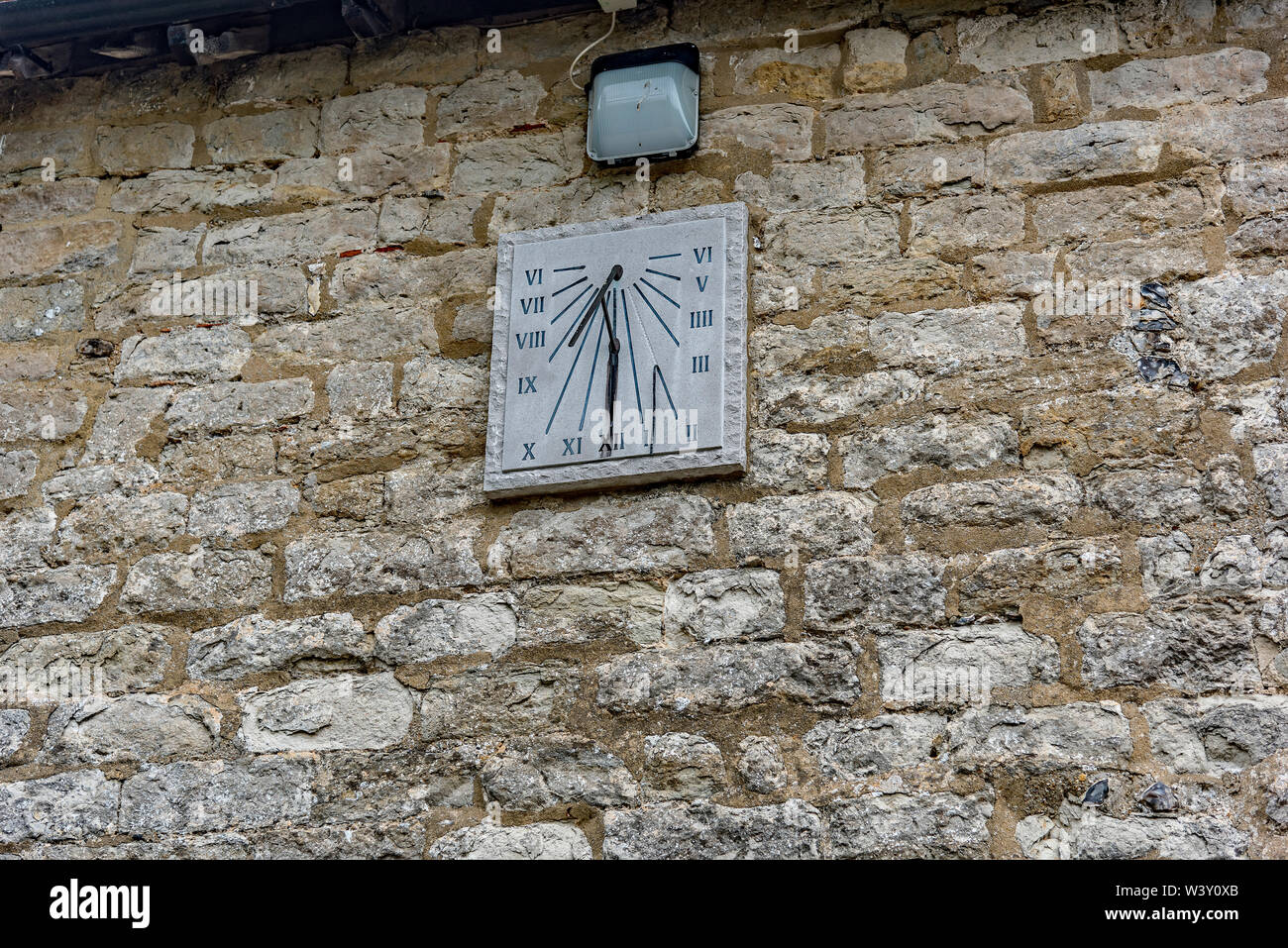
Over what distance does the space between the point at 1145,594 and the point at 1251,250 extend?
854mm

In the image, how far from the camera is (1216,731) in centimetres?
298

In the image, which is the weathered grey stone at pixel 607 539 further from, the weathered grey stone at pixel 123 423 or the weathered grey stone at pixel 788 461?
the weathered grey stone at pixel 123 423

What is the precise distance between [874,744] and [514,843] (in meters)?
0.73

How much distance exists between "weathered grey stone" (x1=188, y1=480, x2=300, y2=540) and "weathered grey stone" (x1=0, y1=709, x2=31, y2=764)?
541mm

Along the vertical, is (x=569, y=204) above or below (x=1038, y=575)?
above

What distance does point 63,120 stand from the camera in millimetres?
4336

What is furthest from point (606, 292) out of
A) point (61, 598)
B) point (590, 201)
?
point (61, 598)

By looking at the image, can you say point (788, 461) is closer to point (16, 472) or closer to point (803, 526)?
point (803, 526)

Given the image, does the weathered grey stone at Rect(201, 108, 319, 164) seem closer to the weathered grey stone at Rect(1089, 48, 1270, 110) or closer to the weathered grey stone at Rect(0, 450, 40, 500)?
the weathered grey stone at Rect(0, 450, 40, 500)

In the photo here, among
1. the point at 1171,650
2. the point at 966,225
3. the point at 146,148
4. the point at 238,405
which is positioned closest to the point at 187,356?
the point at 238,405

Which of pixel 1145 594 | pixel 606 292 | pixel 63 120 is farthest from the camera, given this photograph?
pixel 63 120

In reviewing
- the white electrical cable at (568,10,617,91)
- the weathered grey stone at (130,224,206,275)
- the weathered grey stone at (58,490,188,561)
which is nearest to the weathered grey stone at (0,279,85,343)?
the weathered grey stone at (130,224,206,275)

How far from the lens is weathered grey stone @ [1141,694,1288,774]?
2.96m

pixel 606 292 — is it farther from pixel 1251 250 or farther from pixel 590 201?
pixel 1251 250
